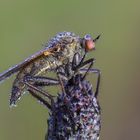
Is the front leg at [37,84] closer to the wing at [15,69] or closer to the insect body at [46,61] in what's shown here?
the insect body at [46,61]

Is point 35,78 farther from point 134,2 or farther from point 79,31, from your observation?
point 134,2

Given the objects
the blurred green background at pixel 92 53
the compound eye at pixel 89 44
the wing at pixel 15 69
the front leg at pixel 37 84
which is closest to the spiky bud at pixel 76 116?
the front leg at pixel 37 84

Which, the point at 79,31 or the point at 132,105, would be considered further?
the point at 79,31

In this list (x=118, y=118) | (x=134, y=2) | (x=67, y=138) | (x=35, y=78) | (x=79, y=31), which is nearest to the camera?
(x=67, y=138)

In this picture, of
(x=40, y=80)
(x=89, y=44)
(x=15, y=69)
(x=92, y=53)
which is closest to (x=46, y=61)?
(x=40, y=80)

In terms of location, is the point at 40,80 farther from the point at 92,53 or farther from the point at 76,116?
the point at 92,53

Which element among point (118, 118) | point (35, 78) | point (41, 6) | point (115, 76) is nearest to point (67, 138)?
point (35, 78)

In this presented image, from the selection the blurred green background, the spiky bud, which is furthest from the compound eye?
the blurred green background
